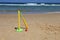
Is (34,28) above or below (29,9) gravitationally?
below

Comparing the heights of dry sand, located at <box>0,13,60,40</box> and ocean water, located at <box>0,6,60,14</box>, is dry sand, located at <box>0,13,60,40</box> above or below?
below

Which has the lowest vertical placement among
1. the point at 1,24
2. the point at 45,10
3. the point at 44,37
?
the point at 44,37

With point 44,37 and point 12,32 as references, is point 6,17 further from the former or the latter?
point 44,37

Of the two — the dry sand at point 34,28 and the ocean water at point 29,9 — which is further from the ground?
the ocean water at point 29,9

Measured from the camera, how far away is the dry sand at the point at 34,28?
243 cm

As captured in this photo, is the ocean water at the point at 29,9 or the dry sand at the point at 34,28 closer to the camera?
the dry sand at the point at 34,28

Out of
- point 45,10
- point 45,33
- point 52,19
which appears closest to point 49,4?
point 45,10

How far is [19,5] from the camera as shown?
385 cm

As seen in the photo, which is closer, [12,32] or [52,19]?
[12,32]

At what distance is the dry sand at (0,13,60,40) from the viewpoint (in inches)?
→ 95.5

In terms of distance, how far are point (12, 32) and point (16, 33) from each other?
85 millimetres

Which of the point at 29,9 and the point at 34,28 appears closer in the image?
the point at 34,28

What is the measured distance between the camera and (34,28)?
2768 millimetres

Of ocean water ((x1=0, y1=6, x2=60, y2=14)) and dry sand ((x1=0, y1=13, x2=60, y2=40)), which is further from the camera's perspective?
ocean water ((x1=0, y1=6, x2=60, y2=14))
